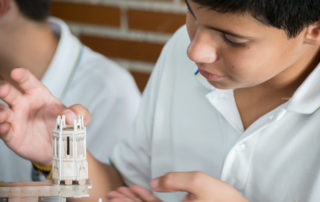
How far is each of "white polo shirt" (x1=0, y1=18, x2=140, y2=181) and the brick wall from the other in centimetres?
35

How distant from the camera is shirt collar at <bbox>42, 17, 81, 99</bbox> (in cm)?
94

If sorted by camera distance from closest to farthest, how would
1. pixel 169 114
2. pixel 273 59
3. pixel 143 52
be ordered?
1. pixel 273 59
2. pixel 169 114
3. pixel 143 52

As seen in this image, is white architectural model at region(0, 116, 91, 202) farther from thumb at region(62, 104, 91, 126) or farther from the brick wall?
the brick wall

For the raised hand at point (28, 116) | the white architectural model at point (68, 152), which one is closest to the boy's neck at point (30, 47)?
the raised hand at point (28, 116)

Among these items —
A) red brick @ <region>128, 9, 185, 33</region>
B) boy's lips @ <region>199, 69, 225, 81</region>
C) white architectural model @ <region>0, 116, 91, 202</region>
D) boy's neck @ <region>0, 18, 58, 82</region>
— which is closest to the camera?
white architectural model @ <region>0, 116, 91, 202</region>

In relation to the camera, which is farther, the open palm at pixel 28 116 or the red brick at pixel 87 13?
the red brick at pixel 87 13

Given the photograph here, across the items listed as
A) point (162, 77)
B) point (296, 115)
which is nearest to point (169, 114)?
point (162, 77)

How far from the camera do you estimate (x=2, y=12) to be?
0.90 m

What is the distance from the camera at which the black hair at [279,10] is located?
20.4 inches

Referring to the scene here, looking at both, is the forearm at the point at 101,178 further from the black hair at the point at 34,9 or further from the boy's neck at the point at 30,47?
the black hair at the point at 34,9

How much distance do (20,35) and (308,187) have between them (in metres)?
0.60

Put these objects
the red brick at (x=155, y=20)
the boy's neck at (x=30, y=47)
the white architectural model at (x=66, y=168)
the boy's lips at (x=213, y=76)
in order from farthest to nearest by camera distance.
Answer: the red brick at (x=155, y=20), the boy's neck at (x=30, y=47), the boy's lips at (x=213, y=76), the white architectural model at (x=66, y=168)

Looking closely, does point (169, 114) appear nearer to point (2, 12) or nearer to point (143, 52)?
point (2, 12)

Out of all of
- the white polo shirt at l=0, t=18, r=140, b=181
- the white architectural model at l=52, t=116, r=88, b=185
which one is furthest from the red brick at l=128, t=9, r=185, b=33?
the white architectural model at l=52, t=116, r=88, b=185
